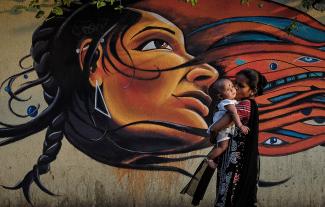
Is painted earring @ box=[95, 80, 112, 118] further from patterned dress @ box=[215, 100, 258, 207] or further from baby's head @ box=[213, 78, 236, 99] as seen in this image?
patterned dress @ box=[215, 100, 258, 207]

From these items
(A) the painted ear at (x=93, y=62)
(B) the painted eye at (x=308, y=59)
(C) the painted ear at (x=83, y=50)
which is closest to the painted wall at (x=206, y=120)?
(B) the painted eye at (x=308, y=59)

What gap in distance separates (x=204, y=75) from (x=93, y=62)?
1249mm

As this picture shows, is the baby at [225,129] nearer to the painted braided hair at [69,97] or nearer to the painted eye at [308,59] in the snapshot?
the painted braided hair at [69,97]

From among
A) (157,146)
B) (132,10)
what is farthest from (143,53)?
(157,146)

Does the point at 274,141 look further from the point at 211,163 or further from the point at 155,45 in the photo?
the point at 211,163

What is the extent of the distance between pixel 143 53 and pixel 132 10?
0.49 metres

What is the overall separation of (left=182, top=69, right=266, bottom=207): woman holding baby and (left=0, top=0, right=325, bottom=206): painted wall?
2020 millimetres

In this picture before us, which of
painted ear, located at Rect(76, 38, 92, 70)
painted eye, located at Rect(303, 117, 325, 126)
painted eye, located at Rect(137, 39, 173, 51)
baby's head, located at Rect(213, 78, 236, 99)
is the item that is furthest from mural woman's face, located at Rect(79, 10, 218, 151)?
baby's head, located at Rect(213, 78, 236, 99)

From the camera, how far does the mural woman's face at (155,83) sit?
7.34m

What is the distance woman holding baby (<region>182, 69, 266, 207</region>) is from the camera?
17.1 ft

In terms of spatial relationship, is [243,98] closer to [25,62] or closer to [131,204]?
[131,204]

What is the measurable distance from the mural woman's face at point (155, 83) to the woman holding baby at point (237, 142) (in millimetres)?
1996

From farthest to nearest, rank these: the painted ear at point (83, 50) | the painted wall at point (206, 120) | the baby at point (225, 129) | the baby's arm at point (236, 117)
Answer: the painted ear at point (83, 50)
the painted wall at point (206, 120)
the baby at point (225, 129)
the baby's arm at point (236, 117)

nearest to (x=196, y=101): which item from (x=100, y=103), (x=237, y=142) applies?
(x=100, y=103)
